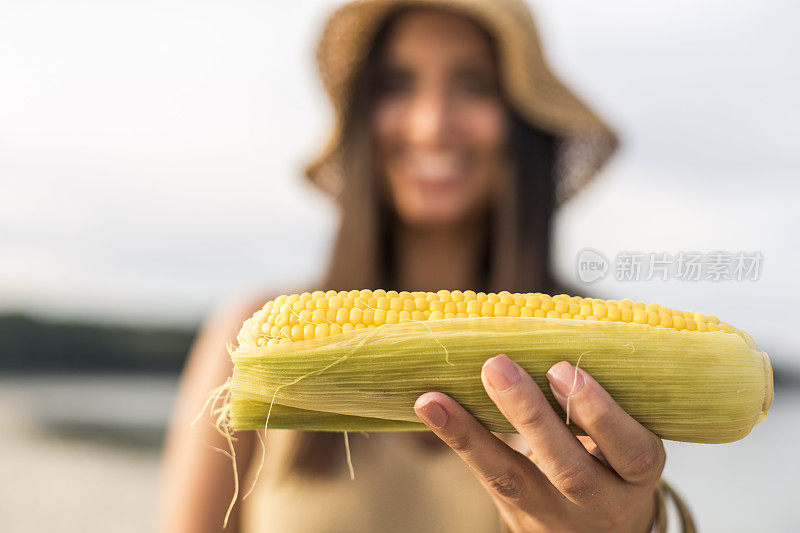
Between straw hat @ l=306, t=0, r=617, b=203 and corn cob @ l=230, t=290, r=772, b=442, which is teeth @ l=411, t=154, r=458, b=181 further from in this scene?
corn cob @ l=230, t=290, r=772, b=442

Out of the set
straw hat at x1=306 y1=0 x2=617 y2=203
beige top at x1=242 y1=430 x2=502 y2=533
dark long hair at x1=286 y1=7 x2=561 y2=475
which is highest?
straw hat at x1=306 y1=0 x2=617 y2=203

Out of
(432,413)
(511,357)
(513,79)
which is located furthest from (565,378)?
(513,79)

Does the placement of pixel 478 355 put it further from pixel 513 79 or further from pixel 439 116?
pixel 513 79

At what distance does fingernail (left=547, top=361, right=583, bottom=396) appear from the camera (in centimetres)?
147

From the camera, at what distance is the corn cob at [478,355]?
5.02ft

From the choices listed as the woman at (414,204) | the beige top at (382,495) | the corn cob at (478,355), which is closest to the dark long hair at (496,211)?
the woman at (414,204)

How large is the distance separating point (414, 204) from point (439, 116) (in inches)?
22.0

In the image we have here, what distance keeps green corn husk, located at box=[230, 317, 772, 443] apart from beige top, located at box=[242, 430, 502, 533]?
1427mm

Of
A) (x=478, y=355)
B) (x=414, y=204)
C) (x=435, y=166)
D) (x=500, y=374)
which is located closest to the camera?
(x=500, y=374)

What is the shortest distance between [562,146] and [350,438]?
2180 mm

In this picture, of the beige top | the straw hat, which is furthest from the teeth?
the beige top

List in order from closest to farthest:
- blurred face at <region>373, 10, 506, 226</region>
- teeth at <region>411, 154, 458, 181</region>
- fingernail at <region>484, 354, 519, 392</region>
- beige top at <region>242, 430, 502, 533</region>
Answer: fingernail at <region>484, 354, 519, 392</region> → beige top at <region>242, 430, 502, 533</region> → blurred face at <region>373, 10, 506, 226</region> → teeth at <region>411, 154, 458, 181</region>

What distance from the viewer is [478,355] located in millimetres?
1531

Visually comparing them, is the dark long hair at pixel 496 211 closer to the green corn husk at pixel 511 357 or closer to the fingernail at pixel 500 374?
the green corn husk at pixel 511 357
